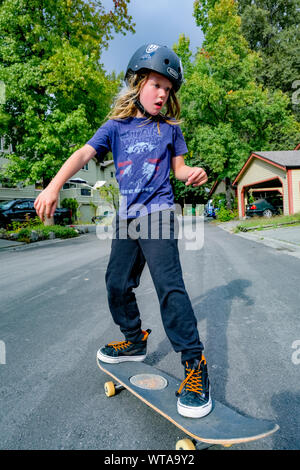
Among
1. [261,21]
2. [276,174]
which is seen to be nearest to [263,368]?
[276,174]

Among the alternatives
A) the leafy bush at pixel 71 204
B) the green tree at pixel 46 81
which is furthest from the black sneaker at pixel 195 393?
the leafy bush at pixel 71 204

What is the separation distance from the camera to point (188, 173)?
1.88 m

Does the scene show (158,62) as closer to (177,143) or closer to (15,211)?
(177,143)

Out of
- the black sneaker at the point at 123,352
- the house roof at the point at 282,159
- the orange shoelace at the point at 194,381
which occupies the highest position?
the house roof at the point at 282,159

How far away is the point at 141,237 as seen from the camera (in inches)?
72.4

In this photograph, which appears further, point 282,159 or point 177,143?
point 282,159

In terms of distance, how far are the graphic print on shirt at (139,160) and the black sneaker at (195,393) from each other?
3.42 ft

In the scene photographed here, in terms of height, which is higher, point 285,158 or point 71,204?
point 285,158

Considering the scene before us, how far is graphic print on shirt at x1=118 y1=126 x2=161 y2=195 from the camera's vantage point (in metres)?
1.88

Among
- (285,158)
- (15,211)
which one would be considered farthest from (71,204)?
(285,158)

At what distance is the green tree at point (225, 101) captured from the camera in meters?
24.3

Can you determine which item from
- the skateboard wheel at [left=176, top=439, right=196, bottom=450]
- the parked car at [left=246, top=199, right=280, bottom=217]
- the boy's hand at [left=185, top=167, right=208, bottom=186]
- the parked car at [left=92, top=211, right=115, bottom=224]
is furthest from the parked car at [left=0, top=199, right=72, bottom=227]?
the skateboard wheel at [left=176, top=439, right=196, bottom=450]

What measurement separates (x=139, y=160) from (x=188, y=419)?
1432 mm

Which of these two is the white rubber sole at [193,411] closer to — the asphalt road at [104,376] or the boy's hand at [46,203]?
the asphalt road at [104,376]
